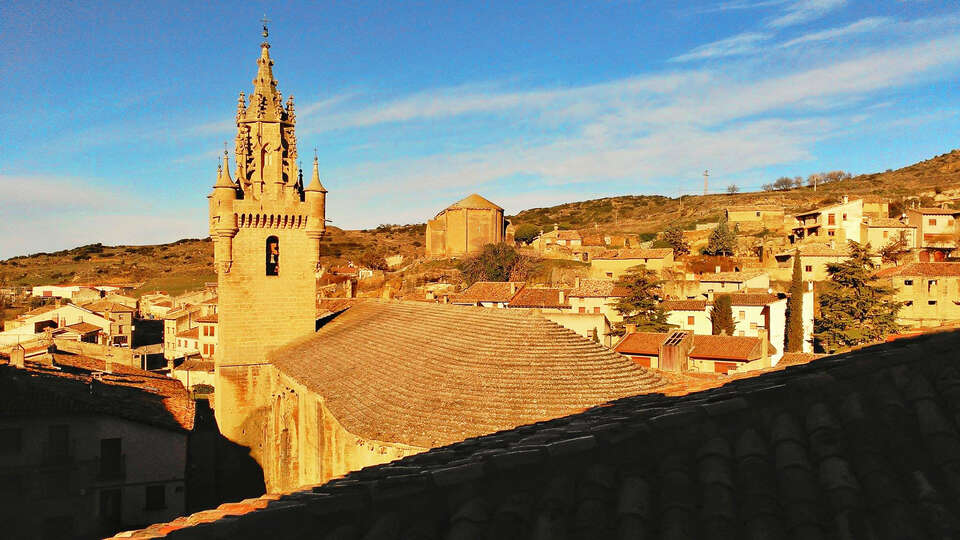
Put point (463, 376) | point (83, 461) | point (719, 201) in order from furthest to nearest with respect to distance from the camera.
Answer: point (719, 201) < point (83, 461) < point (463, 376)

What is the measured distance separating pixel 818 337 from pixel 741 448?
38.8 m

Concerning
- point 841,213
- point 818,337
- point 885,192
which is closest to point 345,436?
point 818,337

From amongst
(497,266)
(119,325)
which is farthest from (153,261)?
(497,266)

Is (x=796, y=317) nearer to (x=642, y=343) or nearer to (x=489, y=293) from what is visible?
(x=642, y=343)

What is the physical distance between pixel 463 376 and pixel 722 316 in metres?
31.5

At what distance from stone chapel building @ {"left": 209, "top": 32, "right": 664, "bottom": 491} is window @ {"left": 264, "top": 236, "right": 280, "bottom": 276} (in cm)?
5

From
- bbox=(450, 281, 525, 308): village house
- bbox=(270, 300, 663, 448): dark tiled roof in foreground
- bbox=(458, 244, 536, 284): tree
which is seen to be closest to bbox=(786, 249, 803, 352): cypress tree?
bbox=(450, 281, 525, 308): village house

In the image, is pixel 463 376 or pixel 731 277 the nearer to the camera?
pixel 463 376

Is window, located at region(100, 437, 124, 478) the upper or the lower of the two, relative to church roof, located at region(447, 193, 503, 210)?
lower

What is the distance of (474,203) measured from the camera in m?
83.5

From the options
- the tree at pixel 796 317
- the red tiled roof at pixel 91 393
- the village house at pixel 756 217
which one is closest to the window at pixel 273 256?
the red tiled roof at pixel 91 393

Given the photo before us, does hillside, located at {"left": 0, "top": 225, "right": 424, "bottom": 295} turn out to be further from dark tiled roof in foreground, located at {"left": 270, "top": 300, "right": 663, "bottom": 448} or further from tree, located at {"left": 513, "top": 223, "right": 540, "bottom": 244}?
dark tiled roof in foreground, located at {"left": 270, "top": 300, "right": 663, "bottom": 448}

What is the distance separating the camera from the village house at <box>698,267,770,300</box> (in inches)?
1937

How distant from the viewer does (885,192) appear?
92125 mm
